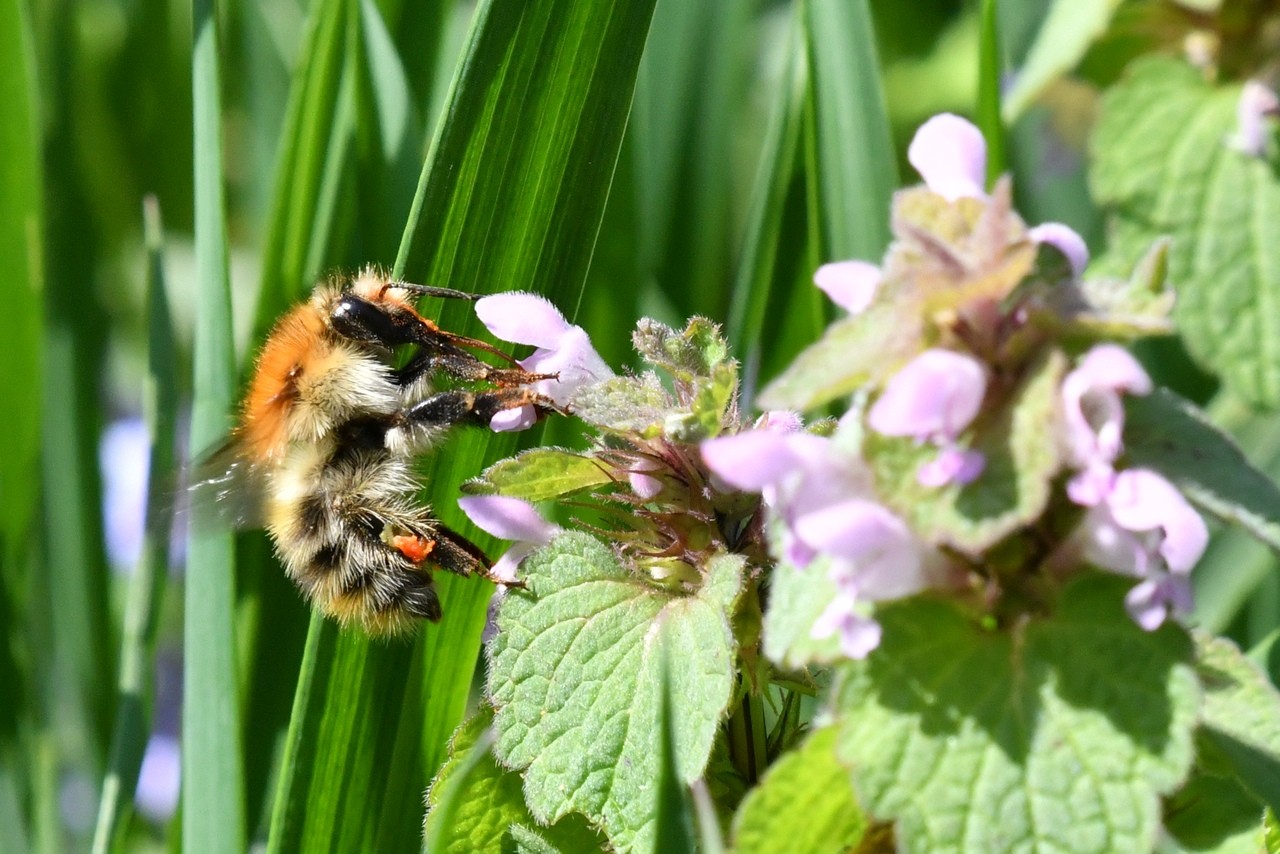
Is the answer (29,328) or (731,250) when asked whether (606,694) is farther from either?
(731,250)

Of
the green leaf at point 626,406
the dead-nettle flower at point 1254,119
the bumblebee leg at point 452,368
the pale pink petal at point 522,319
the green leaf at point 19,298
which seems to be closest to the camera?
the green leaf at point 626,406

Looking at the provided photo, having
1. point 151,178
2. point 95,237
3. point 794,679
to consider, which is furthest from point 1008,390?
point 151,178

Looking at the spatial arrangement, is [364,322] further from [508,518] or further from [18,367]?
[18,367]

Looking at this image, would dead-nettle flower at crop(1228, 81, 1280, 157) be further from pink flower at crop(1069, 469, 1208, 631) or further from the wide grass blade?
the wide grass blade

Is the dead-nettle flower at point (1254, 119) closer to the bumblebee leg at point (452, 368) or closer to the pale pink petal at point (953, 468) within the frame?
the bumblebee leg at point (452, 368)

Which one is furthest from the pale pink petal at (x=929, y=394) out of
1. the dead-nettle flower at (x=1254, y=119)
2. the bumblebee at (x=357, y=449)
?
the dead-nettle flower at (x=1254, y=119)

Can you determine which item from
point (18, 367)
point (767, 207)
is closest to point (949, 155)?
point (767, 207)
